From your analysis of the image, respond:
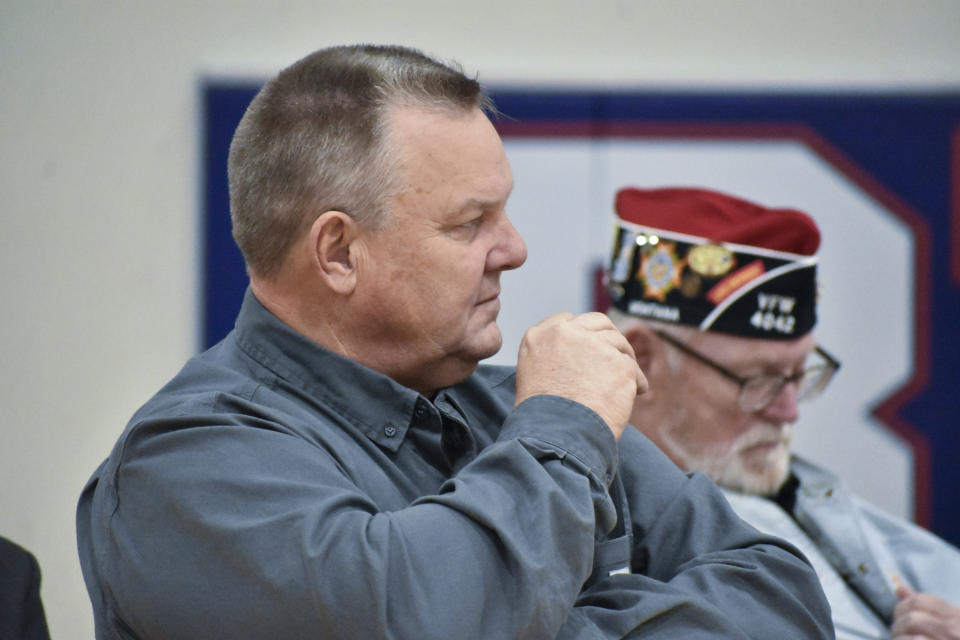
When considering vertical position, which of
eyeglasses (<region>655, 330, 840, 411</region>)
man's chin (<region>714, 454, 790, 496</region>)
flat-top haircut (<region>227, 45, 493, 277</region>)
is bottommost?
man's chin (<region>714, 454, 790, 496</region>)

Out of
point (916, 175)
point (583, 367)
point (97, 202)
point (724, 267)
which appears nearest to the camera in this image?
point (583, 367)

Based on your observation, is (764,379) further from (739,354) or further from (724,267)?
(724,267)

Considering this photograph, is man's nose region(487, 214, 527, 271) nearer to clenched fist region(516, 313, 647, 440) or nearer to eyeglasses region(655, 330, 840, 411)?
clenched fist region(516, 313, 647, 440)

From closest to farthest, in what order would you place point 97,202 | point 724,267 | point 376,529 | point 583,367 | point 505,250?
1. point 376,529
2. point 583,367
3. point 505,250
4. point 724,267
5. point 97,202

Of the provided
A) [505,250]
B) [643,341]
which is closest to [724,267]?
[643,341]

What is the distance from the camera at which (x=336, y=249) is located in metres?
1.39

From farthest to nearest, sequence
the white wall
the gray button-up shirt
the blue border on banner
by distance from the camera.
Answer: the blue border on banner, the white wall, the gray button-up shirt

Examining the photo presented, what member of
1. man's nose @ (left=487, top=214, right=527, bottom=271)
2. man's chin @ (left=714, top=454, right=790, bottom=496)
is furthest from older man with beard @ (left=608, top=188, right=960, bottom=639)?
man's nose @ (left=487, top=214, right=527, bottom=271)

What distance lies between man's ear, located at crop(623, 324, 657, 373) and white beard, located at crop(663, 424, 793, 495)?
17cm

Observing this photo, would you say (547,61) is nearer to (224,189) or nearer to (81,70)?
(224,189)

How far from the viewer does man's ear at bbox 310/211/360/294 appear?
1.37 metres

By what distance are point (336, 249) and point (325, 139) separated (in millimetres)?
137

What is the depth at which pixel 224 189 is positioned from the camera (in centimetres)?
290

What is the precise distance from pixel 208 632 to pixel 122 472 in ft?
0.70
